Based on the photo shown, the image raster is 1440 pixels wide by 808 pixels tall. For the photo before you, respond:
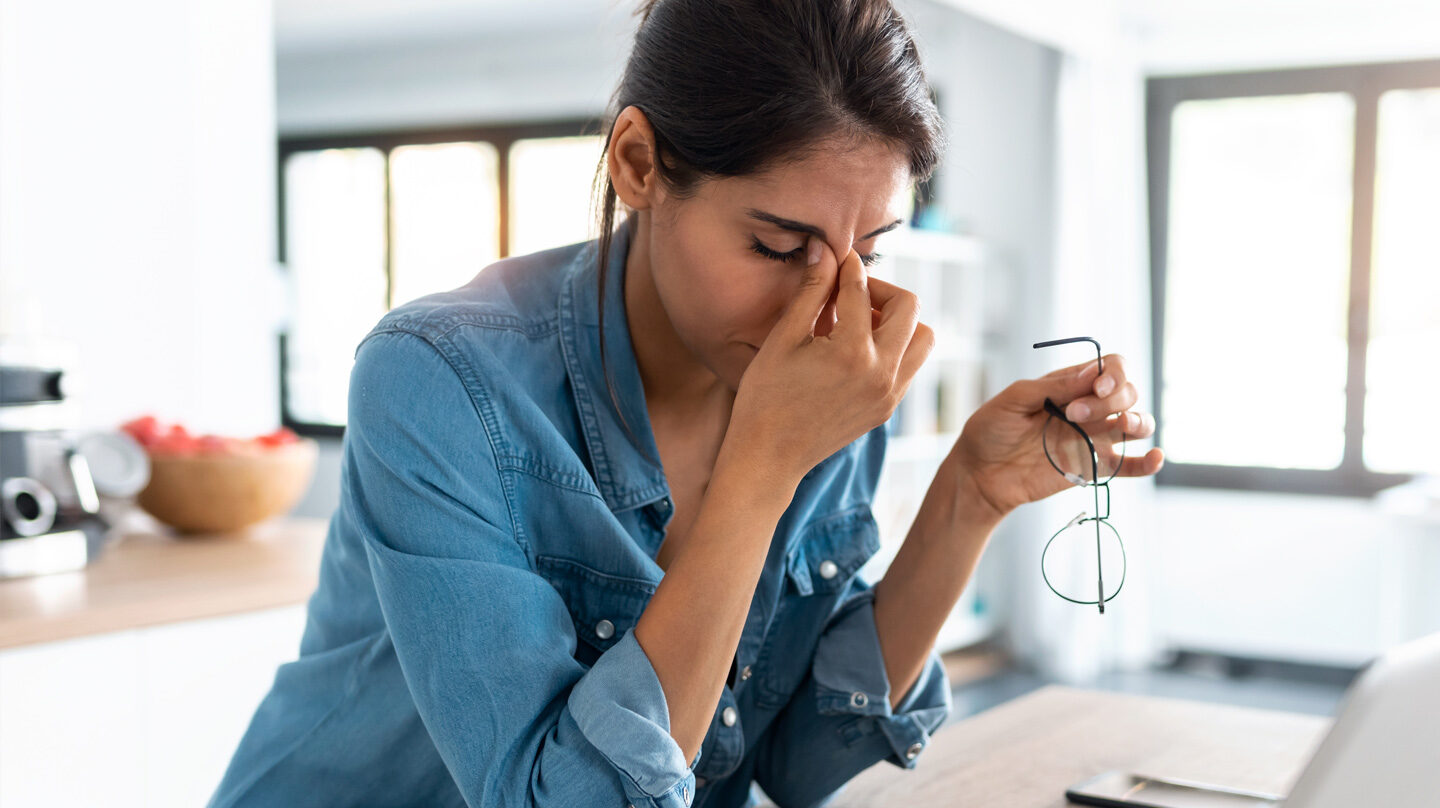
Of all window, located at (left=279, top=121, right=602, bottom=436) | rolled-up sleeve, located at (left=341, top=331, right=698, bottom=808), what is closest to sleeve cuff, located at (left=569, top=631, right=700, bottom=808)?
rolled-up sleeve, located at (left=341, top=331, right=698, bottom=808)

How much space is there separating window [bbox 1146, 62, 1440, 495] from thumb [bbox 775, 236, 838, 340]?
14.9 ft

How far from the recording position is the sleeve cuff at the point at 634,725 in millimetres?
814

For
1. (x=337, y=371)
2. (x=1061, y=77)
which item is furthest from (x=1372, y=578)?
(x=337, y=371)

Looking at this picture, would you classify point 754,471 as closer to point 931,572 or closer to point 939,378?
point 931,572

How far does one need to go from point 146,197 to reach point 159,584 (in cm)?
88

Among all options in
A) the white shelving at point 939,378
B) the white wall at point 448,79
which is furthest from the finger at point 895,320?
the white wall at point 448,79

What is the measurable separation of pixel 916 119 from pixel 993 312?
4332mm

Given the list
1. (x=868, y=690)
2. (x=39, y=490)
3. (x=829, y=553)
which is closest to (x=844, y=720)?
(x=868, y=690)

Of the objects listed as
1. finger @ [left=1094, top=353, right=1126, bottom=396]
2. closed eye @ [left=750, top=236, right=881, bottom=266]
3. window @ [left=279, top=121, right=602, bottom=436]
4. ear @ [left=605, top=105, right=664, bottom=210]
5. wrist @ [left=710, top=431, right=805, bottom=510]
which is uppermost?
window @ [left=279, top=121, right=602, bottom=436]

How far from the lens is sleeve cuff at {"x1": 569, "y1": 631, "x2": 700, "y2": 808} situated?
0.81 m

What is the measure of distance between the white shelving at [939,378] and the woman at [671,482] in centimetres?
332

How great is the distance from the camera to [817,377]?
2.99 feet

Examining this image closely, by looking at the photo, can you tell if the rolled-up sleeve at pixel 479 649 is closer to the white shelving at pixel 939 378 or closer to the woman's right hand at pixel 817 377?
the woman's right hand at pixel 817 377

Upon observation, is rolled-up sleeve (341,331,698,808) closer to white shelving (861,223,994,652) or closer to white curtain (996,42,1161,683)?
white shelving (861,223,994,652)
